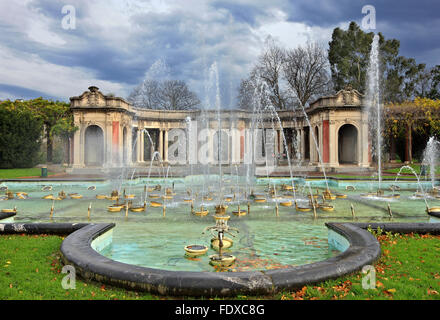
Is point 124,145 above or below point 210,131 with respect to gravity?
below

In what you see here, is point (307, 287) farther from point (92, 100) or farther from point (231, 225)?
point (92, 100)

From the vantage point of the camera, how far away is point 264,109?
44406 mm

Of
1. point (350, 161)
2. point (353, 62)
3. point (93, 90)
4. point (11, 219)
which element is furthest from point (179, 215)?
point (353, 62)

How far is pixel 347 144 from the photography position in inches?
1496

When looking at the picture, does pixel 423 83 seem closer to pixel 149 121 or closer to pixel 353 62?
pixel 353 62

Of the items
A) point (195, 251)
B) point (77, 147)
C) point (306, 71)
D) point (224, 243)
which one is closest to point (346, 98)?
point (306, 71)

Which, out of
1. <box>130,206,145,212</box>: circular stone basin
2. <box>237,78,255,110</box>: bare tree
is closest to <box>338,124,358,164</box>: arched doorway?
<box>237,78,255,110</box>: bare tree

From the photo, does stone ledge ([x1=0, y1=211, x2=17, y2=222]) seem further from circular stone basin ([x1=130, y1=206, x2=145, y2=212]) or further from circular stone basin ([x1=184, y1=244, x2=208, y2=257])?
circular stone basin ([x1=184, y1=244, x2=208, y2=257])

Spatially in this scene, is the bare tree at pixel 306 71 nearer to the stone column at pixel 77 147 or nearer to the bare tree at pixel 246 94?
the bare tree at pixel 246 94

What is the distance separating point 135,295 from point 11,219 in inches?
305

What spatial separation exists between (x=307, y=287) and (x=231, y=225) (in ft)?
17.8

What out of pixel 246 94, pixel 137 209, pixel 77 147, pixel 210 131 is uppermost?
pixel 246 94

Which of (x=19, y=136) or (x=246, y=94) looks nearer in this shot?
(x=19, y=136)

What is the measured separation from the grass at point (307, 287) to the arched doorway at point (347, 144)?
1301 inches
